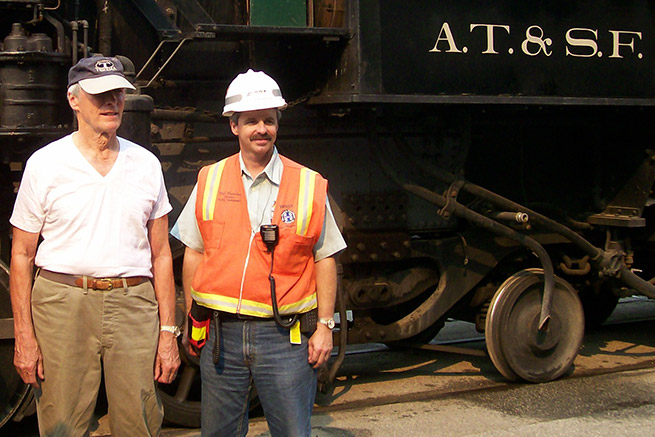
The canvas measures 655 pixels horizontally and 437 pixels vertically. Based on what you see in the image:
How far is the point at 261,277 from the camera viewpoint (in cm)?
342

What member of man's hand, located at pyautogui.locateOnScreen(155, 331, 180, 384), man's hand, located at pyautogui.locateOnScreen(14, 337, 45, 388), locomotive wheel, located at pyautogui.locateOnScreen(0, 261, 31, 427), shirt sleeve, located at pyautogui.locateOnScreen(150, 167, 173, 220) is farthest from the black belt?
locomotive wheel, located at pyautogui.locateOnScreen(0, 261, 31, 427)

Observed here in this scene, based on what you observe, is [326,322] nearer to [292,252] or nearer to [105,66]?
[292,252]

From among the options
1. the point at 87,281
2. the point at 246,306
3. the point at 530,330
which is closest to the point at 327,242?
the point at 246,306

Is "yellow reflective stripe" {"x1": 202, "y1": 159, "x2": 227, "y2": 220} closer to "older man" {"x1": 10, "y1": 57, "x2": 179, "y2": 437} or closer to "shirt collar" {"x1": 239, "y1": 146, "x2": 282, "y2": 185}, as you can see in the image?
"shirt collar" {"x1": 239, "y1": 146, "x2": 282, "y2": 185}

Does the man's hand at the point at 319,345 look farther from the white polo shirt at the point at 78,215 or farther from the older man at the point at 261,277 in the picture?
the white polo shirt at the point at 78,215

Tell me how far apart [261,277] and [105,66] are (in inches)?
37.6

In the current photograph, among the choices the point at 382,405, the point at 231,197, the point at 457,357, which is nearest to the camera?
the point at 231,197

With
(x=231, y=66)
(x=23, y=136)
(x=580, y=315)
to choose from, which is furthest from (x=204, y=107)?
(x=580, y=315)

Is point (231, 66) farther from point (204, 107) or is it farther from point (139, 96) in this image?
point (139, 96)

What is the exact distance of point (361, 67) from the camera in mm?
5289

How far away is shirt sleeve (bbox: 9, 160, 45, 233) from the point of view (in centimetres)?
343

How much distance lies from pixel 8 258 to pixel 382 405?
2.38 m

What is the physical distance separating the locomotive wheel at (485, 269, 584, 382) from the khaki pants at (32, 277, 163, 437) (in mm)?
3250

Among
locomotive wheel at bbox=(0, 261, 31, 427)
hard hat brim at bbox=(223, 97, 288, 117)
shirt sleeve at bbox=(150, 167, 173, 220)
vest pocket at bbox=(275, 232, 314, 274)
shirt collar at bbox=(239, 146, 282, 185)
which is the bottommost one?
locomotive wheel at bbox=(0, 261, 31, 427)
